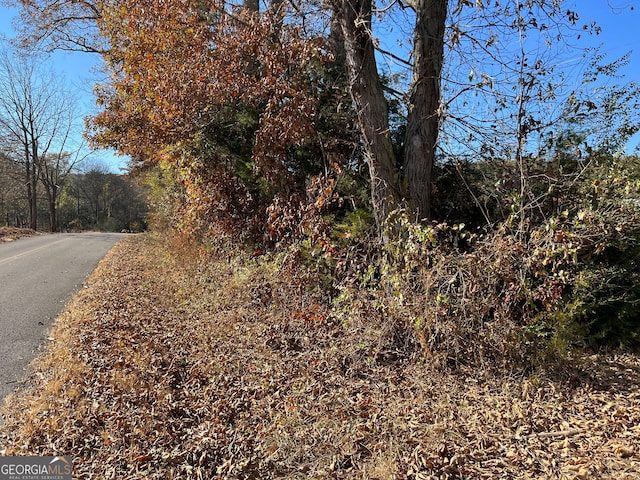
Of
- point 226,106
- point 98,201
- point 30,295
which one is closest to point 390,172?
point 226,106

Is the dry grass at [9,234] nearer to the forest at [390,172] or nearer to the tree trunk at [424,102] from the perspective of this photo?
the forest at [390,172]

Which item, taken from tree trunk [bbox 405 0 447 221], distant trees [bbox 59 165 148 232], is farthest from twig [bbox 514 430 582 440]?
distant trees [bbox 59 165 148 232]

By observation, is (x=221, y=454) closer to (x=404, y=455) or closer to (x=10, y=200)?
(x=404, y=455)

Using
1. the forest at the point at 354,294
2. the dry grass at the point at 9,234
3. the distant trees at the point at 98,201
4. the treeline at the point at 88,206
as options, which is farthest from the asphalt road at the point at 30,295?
the distant trees at the point at 98,201

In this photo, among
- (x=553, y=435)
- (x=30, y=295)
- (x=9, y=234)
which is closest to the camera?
(x=553, y=435)

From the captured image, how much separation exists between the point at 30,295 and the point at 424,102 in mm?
7835

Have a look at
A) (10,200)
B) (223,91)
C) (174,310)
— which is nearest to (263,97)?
(223,91)

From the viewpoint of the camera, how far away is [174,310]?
677cm

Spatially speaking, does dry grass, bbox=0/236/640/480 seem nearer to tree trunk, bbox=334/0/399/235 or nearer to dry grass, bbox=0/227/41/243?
tree trunk, bbox=334/0/399/235

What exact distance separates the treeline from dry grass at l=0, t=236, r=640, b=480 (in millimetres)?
37329

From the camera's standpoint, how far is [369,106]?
17.3 feet

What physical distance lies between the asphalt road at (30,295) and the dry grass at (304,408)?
30 centimetres

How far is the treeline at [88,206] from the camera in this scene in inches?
1689

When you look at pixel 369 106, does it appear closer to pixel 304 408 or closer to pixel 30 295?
pixel 304 408
